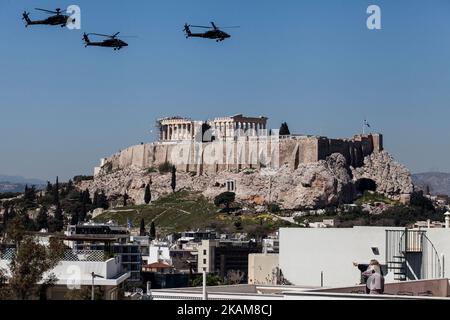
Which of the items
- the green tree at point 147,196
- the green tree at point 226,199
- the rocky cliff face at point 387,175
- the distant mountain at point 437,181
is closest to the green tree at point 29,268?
the green tree at point 226,199

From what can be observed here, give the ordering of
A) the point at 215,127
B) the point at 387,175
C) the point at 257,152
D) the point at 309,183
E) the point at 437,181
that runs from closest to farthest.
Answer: the point at 309,183, the point at 387,175, the point at 257,152, the point at 215,127, the point at 437,181

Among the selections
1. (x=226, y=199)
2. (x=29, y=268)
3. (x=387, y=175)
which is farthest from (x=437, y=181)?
(x=29, y=268)

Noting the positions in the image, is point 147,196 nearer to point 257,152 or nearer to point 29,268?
point 257,152

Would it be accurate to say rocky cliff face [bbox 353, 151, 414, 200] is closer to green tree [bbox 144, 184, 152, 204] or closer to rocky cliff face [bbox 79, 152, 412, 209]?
rocky cliff face [bbox 79, 152, 412, 209]

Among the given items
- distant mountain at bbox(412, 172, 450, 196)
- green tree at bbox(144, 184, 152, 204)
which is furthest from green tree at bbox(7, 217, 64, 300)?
distant mountain at bbox(412, 172, 450, 196)

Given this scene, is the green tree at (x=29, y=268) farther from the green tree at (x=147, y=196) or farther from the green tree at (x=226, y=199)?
the green tree at (x=147, y=196)

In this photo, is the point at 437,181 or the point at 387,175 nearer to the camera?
the point at 387,175
